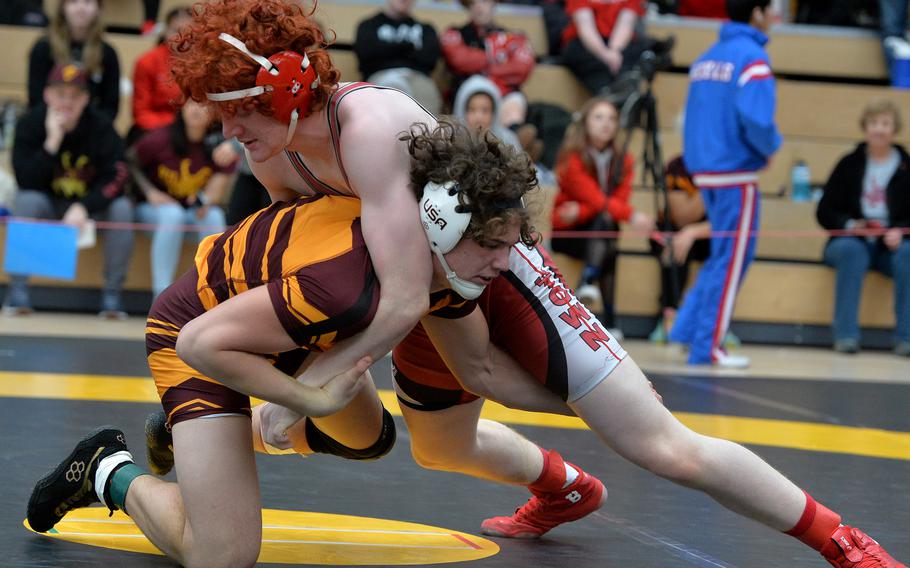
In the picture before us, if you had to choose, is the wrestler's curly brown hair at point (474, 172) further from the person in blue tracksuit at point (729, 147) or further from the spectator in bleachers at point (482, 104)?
the spectator in bleachers at point (482, 104)

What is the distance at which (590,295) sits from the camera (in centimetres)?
735

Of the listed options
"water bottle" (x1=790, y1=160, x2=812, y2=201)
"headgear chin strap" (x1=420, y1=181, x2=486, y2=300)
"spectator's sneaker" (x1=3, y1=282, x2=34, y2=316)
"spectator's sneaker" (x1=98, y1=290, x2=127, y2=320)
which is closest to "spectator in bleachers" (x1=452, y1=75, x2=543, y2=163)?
"water bottle" (x1=790, y1=160, x2=812, y2=201)

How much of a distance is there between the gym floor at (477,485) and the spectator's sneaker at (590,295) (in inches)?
46.8

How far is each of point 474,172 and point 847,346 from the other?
539cm

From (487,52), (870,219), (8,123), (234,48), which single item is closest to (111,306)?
(8,123)

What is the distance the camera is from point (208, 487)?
277 cm

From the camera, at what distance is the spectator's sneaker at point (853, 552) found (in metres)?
2.84

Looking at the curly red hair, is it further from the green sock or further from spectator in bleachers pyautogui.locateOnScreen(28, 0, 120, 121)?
spectator in bleachers pyautogui.locateOnScreen(28, 0, 120, 121)

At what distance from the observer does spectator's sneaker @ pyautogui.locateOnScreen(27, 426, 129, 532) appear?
2.97 meters

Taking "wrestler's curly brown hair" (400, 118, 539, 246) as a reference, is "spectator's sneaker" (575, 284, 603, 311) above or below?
below

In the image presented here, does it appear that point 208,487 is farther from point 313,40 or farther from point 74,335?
point 74,335

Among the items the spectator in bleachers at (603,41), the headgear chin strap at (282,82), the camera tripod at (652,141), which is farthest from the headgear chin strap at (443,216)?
the spectator in bleachers at (603,41)

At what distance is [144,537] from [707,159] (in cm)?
414

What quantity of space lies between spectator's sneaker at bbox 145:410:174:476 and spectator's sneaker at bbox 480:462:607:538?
0.78 meters
